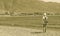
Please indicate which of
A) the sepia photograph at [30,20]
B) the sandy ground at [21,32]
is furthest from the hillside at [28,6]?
the sandy ground at [21,32]

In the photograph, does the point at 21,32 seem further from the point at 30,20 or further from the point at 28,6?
the point at 28,6

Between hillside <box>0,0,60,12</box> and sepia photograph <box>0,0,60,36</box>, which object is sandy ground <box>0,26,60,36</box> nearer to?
sepia photograph <box>0,0,60,36</box>

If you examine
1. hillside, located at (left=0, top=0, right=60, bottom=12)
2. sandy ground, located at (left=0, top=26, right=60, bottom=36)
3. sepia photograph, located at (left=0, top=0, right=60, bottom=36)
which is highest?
hillside, located at (left=0, top=0, right=60, bottom=12)

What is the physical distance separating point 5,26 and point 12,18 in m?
0.08

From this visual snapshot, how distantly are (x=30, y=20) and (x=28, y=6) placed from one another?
121 millimetres

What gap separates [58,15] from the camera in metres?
0.98

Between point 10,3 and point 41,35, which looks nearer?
point 41,35

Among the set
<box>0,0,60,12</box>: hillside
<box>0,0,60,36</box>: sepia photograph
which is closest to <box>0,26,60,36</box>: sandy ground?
<box>0,0,60,36</box>: sepia photograph

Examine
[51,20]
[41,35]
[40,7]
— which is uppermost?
[40,7]

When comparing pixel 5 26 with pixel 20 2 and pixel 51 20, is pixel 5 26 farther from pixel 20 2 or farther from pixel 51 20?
pixel 51 20

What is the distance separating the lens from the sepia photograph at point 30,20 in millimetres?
950

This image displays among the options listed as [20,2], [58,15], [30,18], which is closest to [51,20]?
[58,15]

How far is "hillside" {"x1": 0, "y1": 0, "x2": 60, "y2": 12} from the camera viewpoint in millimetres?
998

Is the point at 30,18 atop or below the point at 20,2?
below
